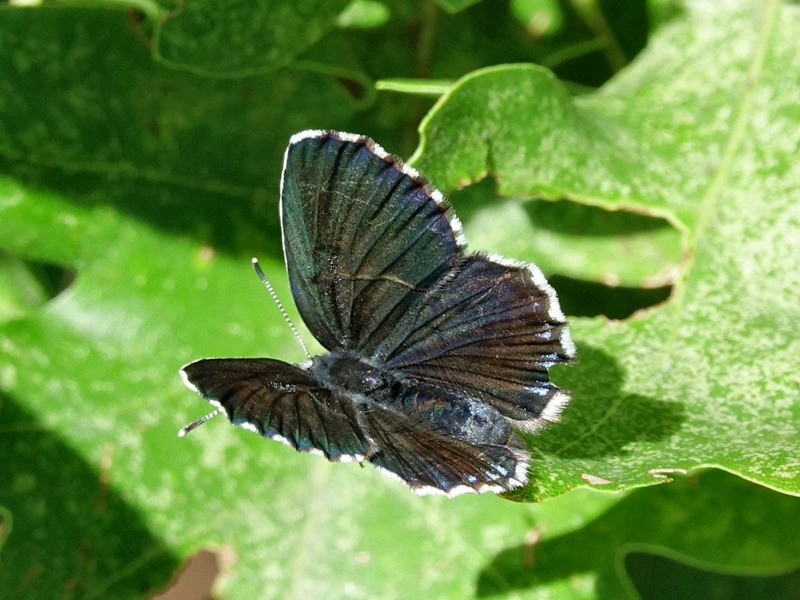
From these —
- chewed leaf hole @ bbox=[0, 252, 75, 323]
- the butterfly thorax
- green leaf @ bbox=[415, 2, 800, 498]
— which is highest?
green leaf @ bbox=[415, 2, 800, 498]

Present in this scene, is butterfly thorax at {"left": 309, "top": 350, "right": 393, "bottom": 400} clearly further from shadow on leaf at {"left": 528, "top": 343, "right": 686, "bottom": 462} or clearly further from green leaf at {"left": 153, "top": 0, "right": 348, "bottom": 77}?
green leaf at {"left": 153, "top": 0, "right": 348, "bottom": 77}

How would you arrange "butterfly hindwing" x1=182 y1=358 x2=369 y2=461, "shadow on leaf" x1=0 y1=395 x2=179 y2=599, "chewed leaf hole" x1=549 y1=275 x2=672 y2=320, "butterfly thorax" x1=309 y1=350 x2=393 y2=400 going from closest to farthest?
1. "butterfly hindwing" x1=182 y1=358 x2=369 y2=461
2. "butterfly thorax" x1=309 y1=350 x2=393 y2=400
3. "shadow on leaf" x1=0 y1=395 x2=179 y2=599
4. "chewed leaf hole" x1=549 y1=275 x2=672 y2=320

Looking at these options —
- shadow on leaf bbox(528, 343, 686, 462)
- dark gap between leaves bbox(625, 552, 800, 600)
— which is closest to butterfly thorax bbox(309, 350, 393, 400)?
shadow on leaf bbox(528, 343, 686, 462)

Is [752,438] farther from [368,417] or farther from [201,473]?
[201,473]

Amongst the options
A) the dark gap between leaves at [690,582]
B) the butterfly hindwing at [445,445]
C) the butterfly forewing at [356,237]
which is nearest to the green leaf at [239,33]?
the butterfly forewing at [356,237]

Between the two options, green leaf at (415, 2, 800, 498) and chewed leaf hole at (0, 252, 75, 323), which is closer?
green leaf at (415, 2, 800, 498)

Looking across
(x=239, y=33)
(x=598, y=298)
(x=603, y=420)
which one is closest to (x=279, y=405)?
(x=603, y=420)

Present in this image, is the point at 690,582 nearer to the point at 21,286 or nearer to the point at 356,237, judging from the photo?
the point at 356,237
